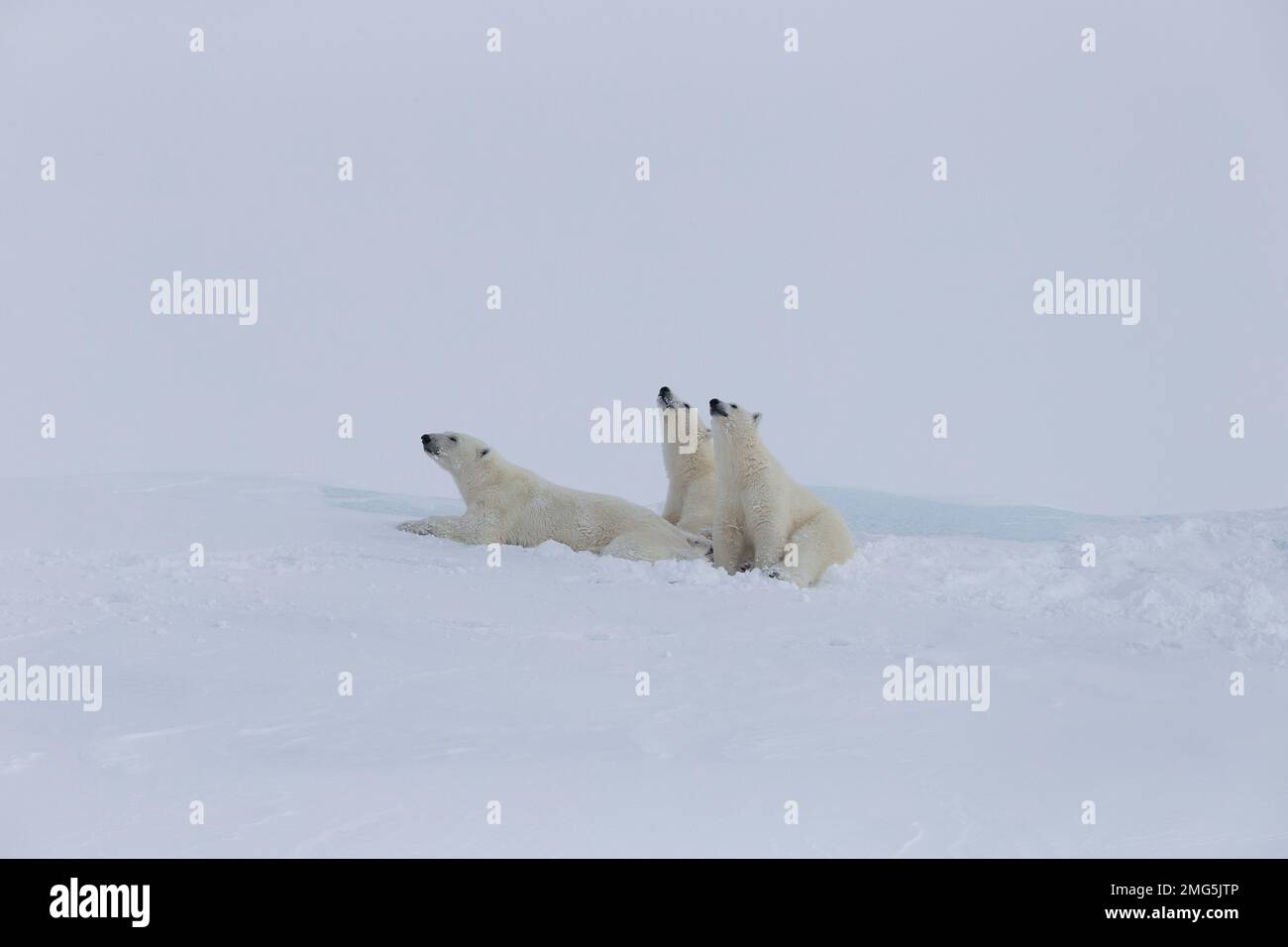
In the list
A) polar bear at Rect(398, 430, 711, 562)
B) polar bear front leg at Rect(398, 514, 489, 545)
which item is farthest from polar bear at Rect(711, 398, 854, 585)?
polar bear front leg at Rect(398, 514, 489, 545)

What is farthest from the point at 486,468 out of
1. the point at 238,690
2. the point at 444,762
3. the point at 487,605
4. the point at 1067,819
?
the point at 1067,819

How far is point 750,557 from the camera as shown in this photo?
308 inches

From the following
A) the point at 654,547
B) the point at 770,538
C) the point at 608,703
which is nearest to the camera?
the point at 608,703

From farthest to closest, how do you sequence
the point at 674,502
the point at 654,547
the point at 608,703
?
the point at 674,502 < the point at 654,547 < the point at 608,703

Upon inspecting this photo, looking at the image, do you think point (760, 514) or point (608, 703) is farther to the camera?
point (760, 514)

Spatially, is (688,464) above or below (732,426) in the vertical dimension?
below

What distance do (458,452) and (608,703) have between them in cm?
391

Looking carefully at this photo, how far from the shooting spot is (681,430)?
875cm

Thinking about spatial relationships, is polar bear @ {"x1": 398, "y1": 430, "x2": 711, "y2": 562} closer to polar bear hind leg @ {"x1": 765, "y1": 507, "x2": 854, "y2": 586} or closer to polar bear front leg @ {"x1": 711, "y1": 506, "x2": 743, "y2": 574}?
polar bear front leg @ {"x1": 711, "y1": 506, "x2": 743, "y2": 574}

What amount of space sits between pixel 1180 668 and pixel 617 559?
310 cm

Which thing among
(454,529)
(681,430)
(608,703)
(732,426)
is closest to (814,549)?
(732,426)

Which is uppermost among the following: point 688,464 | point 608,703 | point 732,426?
point 732,426

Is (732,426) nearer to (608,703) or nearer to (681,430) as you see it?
(681,430)

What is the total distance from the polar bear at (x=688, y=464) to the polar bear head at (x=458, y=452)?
3.87ft
